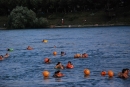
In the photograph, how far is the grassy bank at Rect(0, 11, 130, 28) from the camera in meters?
146

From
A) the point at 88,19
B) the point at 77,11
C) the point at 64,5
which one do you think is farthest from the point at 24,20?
the point at 77,11

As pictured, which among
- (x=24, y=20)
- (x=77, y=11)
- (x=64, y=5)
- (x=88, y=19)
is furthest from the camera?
(x=64, y=5)

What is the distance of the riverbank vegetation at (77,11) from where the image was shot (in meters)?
149

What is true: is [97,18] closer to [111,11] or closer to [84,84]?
[111,11]

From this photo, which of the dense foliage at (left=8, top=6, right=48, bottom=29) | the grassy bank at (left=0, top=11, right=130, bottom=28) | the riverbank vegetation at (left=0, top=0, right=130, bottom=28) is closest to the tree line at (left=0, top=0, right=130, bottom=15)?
the riverbank vegetation at (left=0, top=0, right=130, bottom=28)

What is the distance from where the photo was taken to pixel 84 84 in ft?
117

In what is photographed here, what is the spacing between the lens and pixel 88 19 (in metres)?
150

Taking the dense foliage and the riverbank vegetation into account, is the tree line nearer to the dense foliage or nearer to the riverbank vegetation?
the riverbank vegetation

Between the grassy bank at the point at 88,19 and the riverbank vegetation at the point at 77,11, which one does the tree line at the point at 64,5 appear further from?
the grassy bank at the point at 88,19

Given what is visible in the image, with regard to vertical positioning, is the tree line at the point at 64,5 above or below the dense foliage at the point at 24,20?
above

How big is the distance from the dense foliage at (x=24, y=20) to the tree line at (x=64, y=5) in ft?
66.5

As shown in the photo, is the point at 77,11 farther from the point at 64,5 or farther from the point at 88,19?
the point at 88,19

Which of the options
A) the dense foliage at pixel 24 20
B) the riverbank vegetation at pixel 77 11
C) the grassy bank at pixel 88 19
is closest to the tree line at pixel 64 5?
the riverbank vegetation at pixel 77 11

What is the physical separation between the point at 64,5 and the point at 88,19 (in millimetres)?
21326
